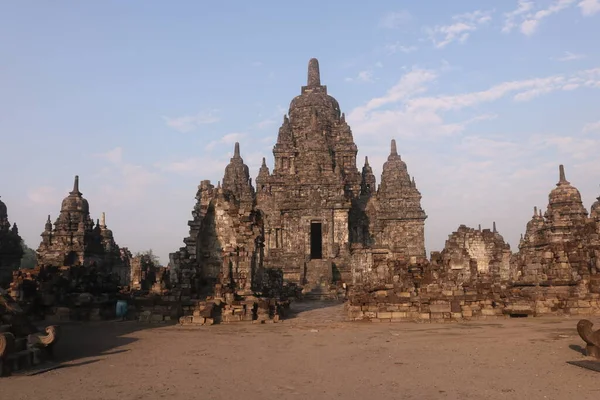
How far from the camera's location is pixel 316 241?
34938 millimetres

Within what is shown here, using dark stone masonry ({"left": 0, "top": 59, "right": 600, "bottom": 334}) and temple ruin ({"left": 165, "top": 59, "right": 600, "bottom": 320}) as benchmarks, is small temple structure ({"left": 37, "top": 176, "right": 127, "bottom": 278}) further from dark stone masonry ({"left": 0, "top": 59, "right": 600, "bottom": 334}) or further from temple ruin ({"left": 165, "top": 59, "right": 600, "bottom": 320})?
temple ruin ({"left": 165, "top": 59, "right": 600, "bottom": 320})

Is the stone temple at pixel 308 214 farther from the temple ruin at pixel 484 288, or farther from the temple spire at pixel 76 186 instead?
the temple spire at pixel 76 186

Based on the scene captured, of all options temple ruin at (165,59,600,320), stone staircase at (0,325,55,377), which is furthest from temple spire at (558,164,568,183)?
stone staircase at (0,325,55,377)

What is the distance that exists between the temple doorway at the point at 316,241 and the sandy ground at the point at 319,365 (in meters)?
20.5

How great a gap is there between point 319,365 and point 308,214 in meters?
24.3

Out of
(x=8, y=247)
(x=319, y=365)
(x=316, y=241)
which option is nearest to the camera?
(x=319, y=365)

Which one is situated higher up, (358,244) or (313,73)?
(313,73)

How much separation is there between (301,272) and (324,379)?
22864 millimetres

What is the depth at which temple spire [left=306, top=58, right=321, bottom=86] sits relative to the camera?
4434cm

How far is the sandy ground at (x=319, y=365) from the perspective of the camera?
623cm

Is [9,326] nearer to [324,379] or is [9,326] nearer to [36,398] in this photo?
[36,398]

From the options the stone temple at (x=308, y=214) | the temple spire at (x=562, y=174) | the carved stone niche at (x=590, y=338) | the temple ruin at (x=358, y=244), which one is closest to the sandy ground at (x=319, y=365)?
the carved stone niche at (x=590, y=338)

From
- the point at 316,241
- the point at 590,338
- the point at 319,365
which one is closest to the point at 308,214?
the point at 316,241

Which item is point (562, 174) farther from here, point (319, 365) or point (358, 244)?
point (319, 365)
